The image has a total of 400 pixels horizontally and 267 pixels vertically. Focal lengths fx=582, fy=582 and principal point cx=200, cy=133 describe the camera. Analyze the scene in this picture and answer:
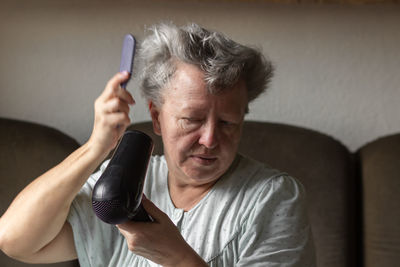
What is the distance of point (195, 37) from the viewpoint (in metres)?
1.35

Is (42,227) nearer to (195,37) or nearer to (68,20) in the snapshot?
(195,37)

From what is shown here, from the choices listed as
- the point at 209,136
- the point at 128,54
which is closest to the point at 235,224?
the point at 209,136

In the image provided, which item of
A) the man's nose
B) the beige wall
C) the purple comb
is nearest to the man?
the man's nose

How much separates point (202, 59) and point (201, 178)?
27 centimetres

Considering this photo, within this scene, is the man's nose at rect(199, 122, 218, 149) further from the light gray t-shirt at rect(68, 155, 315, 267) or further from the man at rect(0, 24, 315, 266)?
the light gray t-shirt at rect(68, 155, 315, 267)

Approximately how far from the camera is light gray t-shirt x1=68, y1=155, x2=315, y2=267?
51.1 inches

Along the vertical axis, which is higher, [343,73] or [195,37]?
[195,37]

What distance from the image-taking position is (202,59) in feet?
4.33

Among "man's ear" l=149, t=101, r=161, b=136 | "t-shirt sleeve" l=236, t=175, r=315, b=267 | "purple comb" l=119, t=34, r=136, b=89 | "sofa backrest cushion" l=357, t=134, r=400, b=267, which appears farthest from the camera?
"sofa backrest cushion" l=357, t=134, r=400, b=267

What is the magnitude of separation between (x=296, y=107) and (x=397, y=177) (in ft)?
1.49

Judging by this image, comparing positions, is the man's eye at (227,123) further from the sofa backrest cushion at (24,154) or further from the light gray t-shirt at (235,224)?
the sofa backrest cushion at (24,154)

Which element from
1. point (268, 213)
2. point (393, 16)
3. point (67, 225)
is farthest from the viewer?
point (393, 16)

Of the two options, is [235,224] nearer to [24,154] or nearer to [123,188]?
[123,188]

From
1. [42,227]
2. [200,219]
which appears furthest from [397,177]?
[42,227]
